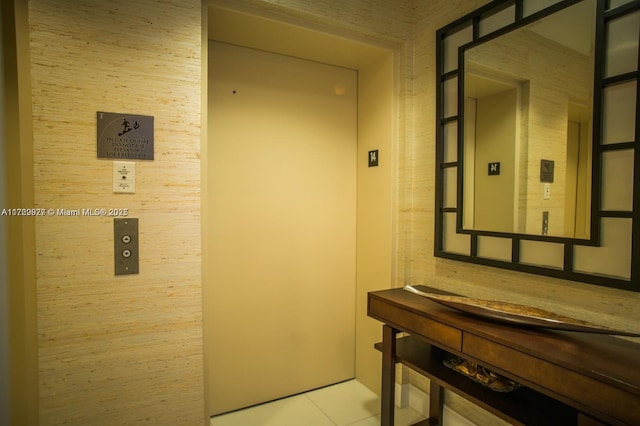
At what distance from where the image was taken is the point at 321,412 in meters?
2.12

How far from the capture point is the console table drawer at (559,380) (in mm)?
864

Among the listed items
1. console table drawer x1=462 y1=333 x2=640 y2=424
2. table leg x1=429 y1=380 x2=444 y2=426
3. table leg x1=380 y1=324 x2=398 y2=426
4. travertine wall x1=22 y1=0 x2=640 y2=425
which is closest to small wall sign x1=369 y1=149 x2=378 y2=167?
travertine wall x1=22 y1=0 x2=640 y2=425

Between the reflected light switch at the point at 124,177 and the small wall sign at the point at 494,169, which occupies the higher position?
the small wall sign at the point at 494,169

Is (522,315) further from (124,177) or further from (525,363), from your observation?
(124,177)

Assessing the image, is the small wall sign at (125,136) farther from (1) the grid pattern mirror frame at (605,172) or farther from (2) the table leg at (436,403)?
(2) the table leg at (436,403)

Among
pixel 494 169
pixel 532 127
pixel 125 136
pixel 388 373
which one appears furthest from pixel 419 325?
pixel 125 136

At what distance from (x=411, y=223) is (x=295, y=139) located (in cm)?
98

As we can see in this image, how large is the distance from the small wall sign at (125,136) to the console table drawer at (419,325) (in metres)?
1.35

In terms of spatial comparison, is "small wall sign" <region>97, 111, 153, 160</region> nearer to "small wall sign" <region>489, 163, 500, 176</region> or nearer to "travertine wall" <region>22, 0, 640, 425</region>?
"travertine wall" <region>22, 0, 640, 425</region>

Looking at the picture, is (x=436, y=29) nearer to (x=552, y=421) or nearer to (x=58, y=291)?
(x=552, y=421)

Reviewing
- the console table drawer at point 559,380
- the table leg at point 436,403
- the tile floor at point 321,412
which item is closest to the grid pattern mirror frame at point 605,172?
the console table drawer at point 559,380

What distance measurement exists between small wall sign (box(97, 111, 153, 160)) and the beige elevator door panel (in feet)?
1.89

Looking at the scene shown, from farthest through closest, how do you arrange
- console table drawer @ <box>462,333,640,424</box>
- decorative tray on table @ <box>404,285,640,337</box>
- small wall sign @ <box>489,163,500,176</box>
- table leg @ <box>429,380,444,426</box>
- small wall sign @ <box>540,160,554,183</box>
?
1. table leg @ <box>429,380,444,426</box>
2. small wall sign @ <box>489,163,500,176</box>
3. small wall sign @ <box>540,160,554,183</box>
4. decorative tray on table @ <box>404,285,640,337</box>
5. console table drawer @ <box>462,333,640,424</box>

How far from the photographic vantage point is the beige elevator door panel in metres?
2.05
